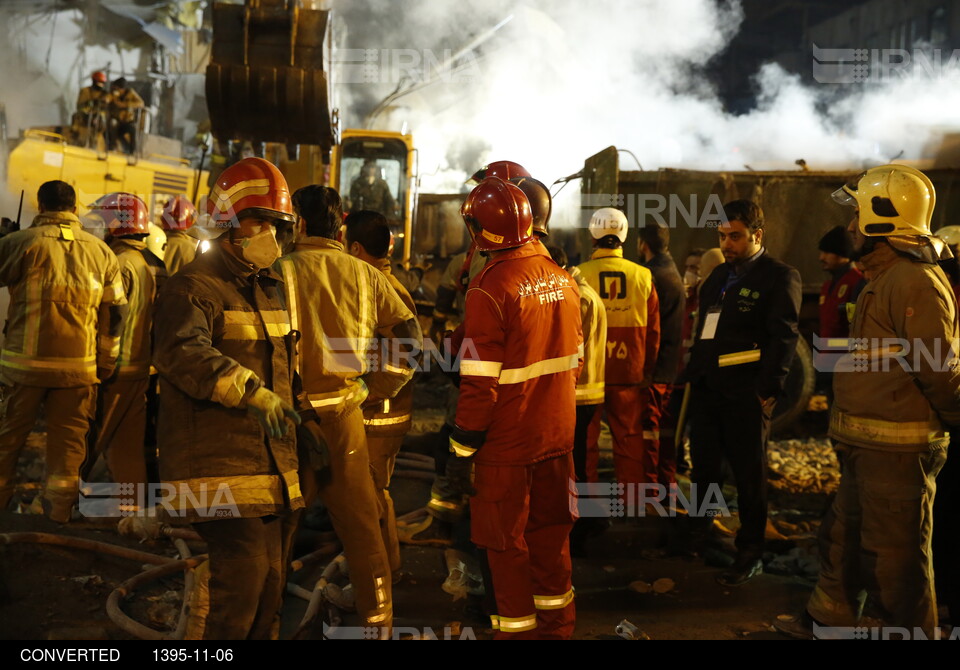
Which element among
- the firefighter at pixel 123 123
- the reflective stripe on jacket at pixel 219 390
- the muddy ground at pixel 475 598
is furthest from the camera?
the firefighter at pixel 123 123

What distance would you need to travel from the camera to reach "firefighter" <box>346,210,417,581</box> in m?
4.14

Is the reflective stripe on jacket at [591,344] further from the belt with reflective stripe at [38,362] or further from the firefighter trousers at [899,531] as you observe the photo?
the belt with reflective stripe at [38,362]

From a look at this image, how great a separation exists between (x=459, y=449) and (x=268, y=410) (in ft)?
3.03

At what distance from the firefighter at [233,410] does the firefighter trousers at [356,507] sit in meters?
0.38

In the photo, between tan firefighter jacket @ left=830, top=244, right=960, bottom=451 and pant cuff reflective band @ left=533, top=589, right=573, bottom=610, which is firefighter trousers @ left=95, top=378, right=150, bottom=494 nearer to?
pant cuff reflective band @ left=533, top=589, right=573, bottom=610

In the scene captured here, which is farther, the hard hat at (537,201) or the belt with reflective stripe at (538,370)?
the hard hat at (537,201)

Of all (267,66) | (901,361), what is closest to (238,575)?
(901,361)

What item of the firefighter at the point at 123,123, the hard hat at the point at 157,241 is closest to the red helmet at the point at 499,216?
the hard hat at the point at 157,241

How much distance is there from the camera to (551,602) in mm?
3496

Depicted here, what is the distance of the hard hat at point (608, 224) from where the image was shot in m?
5.32

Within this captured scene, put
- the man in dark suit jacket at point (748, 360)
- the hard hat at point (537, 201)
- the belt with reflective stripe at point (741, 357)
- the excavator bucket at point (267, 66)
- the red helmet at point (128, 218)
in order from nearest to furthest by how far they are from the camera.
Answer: the hard hat at point (537, 201)
the man in dark suit jacket at point (748, 360)
the belt with reflective stripe at point (741, 357)
the red helmet at point (128, 218)
the excavator bucket at point (267, 66)

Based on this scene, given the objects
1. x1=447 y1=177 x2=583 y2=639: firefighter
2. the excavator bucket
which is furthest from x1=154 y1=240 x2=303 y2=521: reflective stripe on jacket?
the excavator bucket
